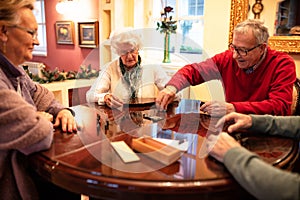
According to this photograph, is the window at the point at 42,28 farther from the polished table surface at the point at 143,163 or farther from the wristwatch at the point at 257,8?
the polished table surface at the point at 143,163

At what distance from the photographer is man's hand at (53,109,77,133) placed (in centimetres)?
133

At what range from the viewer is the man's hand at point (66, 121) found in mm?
1326

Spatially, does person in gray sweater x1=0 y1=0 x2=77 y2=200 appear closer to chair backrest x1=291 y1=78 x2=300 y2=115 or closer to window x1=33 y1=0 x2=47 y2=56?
chair backrest x1=291 y1=78 x2=300 y2=115

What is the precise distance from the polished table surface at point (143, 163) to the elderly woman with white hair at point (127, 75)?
27.7 inches

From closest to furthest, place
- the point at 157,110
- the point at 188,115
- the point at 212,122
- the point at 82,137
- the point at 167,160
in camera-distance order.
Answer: the point at 167,160 < the point at 82,137 < the point at 212,122 < the point at 188,115 < the point at 157,110

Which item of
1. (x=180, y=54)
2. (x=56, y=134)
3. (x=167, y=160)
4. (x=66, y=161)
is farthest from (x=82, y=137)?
(x=180, y=54)

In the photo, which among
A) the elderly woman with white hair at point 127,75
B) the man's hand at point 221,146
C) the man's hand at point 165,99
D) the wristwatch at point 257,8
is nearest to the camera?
the man's hand at point 221,146

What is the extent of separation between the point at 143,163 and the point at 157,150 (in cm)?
7

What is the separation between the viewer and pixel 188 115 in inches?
64.4

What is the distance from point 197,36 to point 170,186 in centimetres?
297

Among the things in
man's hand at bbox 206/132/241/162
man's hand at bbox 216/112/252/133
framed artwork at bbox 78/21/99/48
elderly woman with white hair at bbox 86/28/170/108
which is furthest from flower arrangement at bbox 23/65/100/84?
man's hand at bbox 206/132/241/162

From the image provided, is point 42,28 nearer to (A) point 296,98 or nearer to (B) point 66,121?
(B) point 66,121

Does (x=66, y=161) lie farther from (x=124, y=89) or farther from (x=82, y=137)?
(x=124, y=89)

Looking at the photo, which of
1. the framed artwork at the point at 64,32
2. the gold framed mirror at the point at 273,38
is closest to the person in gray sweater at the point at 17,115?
the gold framed mirror at the point at 273,38
